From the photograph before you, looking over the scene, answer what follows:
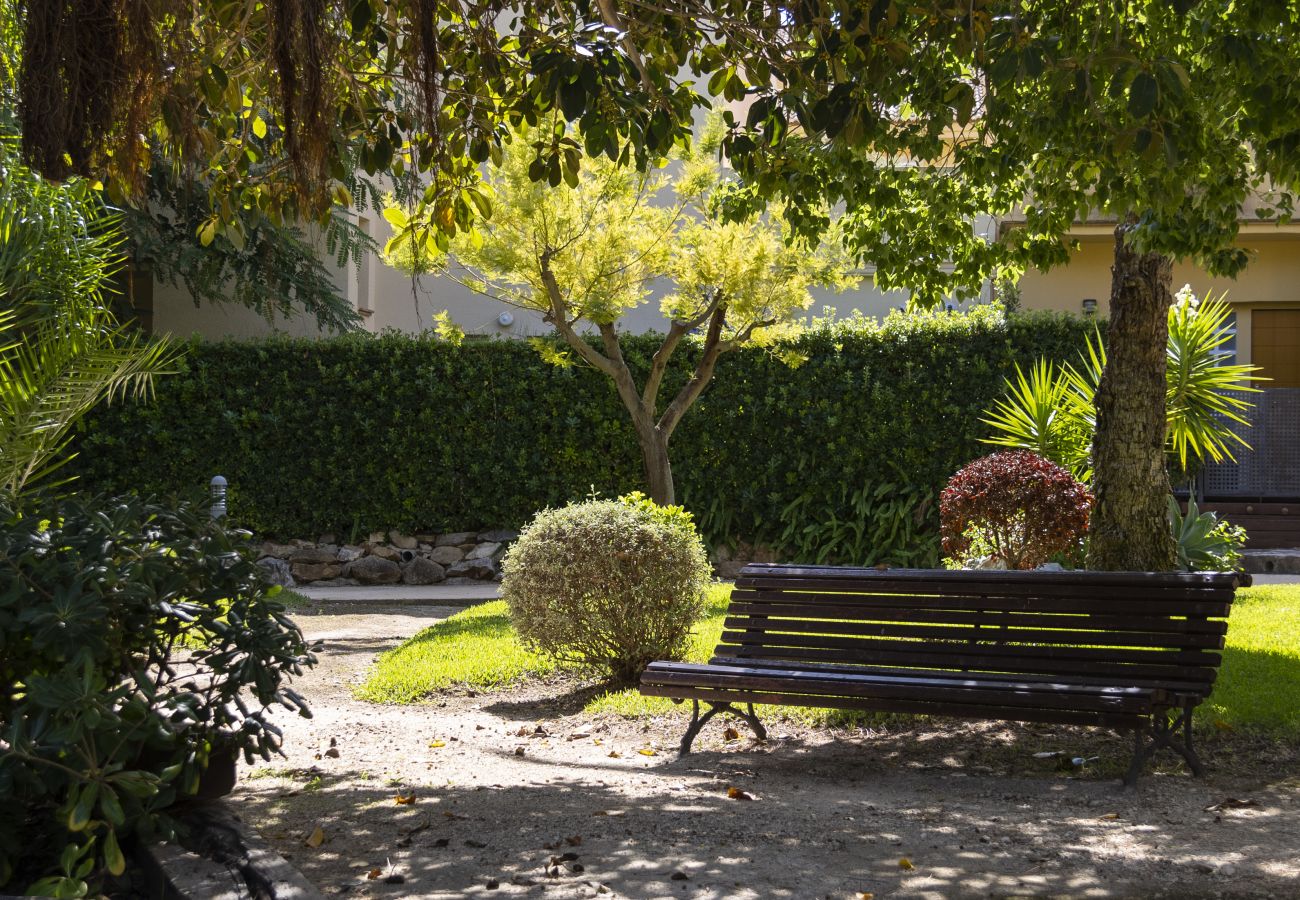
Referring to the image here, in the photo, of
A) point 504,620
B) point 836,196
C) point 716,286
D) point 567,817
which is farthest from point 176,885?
point 716,286

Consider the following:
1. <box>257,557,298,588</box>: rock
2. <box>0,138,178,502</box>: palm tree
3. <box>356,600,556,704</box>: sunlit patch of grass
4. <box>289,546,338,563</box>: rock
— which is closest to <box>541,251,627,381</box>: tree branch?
<box>356,600,556,704</box>: sunlit patch of grass

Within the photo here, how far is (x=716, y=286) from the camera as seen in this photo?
1312 centimetres

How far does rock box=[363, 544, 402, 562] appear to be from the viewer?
650 inches

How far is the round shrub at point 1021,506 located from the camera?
995cm

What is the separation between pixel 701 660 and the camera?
8.33 meters

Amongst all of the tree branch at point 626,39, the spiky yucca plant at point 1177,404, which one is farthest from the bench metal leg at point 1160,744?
the spiky yucca plant at point 1177,404

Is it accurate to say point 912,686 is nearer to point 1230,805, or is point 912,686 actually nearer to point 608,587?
point 1230,805

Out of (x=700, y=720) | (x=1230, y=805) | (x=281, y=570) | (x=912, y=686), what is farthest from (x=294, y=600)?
(x=1230, y=805)

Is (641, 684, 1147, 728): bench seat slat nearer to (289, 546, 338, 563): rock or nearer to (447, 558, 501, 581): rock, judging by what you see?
(447, 558, 501, 581): rock

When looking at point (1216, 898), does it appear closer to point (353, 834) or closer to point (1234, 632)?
point (353, 834)

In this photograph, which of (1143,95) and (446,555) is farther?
Answer: (446,555)

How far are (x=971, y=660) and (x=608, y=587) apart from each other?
2.54 meters

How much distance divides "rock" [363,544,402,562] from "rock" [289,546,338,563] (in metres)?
0.47

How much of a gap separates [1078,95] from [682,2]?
2.18m
